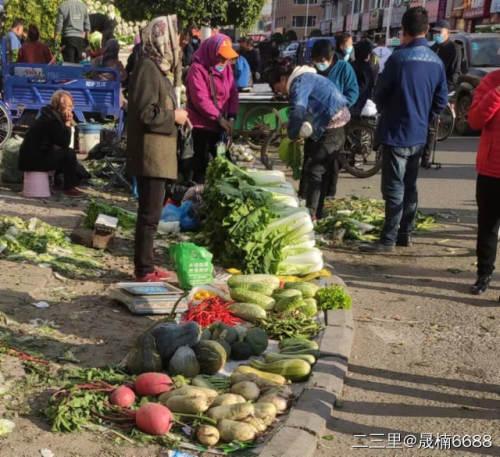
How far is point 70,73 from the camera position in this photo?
560 inches

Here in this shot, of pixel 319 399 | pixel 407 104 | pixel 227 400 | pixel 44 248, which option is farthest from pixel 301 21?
pixel 227 400

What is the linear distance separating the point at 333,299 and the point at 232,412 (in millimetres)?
2218

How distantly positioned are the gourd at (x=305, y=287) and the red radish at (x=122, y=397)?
2.29 m

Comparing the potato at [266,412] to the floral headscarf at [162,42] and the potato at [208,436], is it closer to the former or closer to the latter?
the potato at [208,436]

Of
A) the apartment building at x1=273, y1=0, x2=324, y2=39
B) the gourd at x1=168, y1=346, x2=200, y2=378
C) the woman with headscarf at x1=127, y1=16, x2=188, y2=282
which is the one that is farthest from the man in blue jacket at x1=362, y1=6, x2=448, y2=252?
the apartment building at x1=273, y1=0, x2=324, y2=39

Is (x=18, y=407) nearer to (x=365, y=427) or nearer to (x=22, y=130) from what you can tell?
(x=365, y=427)

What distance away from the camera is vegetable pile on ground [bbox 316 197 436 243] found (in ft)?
29.0

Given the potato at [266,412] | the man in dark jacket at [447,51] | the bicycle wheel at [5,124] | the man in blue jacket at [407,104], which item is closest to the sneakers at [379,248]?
the man in blue jacket at [407,104]

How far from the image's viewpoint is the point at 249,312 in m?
5.84

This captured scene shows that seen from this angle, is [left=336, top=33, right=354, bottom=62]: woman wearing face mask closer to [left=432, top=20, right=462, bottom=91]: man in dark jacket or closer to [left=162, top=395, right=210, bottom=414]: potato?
[left=432, top=20, right=462, bottom=91]: man in dark jacket

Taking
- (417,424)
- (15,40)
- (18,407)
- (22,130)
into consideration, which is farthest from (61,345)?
(15,40)

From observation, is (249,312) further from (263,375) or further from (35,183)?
(35,183)

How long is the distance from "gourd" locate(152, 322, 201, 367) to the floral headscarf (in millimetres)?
2166

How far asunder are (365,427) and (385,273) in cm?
337
